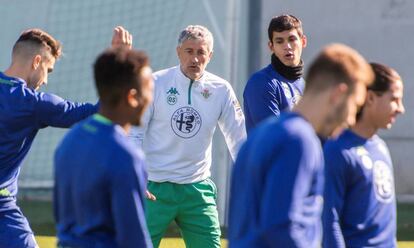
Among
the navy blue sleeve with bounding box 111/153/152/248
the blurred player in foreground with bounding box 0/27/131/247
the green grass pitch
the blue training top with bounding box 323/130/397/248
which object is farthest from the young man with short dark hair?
the navy blue sleeve with bounding box 111/153/152/248

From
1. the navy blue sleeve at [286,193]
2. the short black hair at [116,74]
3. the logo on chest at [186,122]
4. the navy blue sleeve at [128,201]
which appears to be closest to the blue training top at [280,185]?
the navy blue sleeve at [286,193]

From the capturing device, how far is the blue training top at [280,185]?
13.1 ft

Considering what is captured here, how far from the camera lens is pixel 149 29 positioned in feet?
41.1

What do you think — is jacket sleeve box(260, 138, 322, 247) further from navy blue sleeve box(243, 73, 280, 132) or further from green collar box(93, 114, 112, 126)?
navy blue sleeve box(243, 73, 280, 132)

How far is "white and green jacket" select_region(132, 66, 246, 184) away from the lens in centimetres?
748

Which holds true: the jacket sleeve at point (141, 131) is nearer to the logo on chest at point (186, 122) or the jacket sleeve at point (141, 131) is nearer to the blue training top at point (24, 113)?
the logo on chest at point (186, 122)

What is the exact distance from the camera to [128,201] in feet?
13.8

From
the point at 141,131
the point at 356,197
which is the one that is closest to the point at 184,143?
the point at 141,131

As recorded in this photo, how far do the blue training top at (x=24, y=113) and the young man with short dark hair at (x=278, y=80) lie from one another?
4.45 ft

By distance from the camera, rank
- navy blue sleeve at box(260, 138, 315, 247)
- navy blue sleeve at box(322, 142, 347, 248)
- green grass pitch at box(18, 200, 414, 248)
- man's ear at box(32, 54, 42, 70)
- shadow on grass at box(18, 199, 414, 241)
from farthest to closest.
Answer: shadow on grass at box(18, 199, 414, 241) < green grass pitch at box(18, 200, 414, 248) < man's ear at box(32, 54, 42, 70) < navy blue sleeve at box(322, 142, 347, 248) < navy blue sleeve at box(260, 138, 315, 247)

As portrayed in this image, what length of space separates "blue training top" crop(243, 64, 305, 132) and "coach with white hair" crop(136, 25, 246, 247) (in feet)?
0.83

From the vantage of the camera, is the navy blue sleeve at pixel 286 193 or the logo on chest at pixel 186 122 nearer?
the navy blue sleeve at pixel 286 193

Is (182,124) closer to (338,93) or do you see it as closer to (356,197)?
(356,197)

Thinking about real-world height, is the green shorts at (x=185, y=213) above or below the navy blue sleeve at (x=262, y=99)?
below
